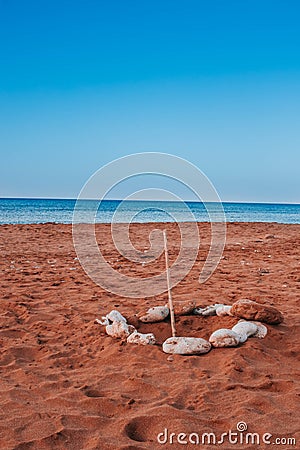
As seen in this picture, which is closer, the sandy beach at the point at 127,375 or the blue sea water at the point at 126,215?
the sandy beach at the point at 127,375

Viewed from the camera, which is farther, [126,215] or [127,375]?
[126,215]

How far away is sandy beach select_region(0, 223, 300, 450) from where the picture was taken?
→ 3.37m

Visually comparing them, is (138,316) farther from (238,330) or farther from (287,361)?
(287,361)

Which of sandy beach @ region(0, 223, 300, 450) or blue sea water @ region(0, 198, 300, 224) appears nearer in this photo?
sandy beach @ region(0, 223, 300, 450)

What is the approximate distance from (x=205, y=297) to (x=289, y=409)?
3.36 m

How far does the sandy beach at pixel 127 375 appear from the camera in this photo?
337 centimetres

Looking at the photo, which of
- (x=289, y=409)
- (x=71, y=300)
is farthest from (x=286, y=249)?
(x=289, y=409)

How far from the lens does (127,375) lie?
434 centimetres

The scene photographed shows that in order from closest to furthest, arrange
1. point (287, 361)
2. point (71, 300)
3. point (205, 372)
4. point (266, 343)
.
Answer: point (205, 372)
point (287, 361)
point (266, 343)
point (71, 300)

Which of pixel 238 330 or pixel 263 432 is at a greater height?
pixel 238 330

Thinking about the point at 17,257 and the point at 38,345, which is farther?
the point at 17,257

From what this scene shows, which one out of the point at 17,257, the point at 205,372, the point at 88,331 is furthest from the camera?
the point at 17,257

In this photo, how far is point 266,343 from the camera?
504 cm

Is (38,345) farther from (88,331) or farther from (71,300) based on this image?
(71,300)
